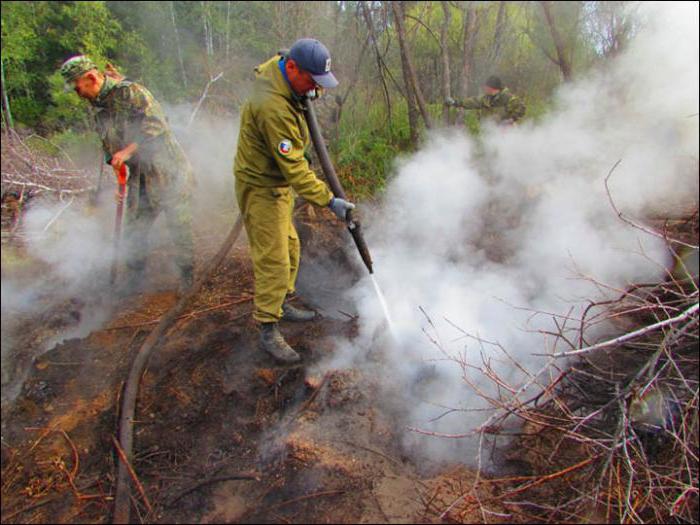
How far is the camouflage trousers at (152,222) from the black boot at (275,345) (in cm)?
144

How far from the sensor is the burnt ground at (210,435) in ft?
7.29

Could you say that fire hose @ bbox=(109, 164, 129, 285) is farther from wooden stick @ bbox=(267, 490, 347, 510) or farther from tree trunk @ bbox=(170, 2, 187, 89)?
tree trunk @ bbox=(170, 2, 187, 89)

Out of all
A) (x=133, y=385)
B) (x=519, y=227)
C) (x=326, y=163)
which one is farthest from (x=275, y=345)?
(x=519, y=227)

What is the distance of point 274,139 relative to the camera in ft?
8.72

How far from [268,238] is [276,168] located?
0.51 meters

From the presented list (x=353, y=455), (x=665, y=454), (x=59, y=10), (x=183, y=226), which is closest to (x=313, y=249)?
(x=183, y=226)

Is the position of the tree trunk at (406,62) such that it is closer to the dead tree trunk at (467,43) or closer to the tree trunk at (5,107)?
the dead tree trunk at (467,43)

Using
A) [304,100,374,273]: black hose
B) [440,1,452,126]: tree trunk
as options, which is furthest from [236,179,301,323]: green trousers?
[440,1,452,126]: tree trunk

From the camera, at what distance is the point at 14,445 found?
257 cm

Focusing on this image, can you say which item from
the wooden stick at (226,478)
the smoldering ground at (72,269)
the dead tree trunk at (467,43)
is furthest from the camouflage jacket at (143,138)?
the dead tree trunk at (467,43)

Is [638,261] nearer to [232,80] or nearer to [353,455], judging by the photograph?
[353,455]

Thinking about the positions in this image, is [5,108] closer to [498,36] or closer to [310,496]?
[310,496]

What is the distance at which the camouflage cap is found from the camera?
3.30 meters

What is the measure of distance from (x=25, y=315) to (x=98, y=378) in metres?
1.14
